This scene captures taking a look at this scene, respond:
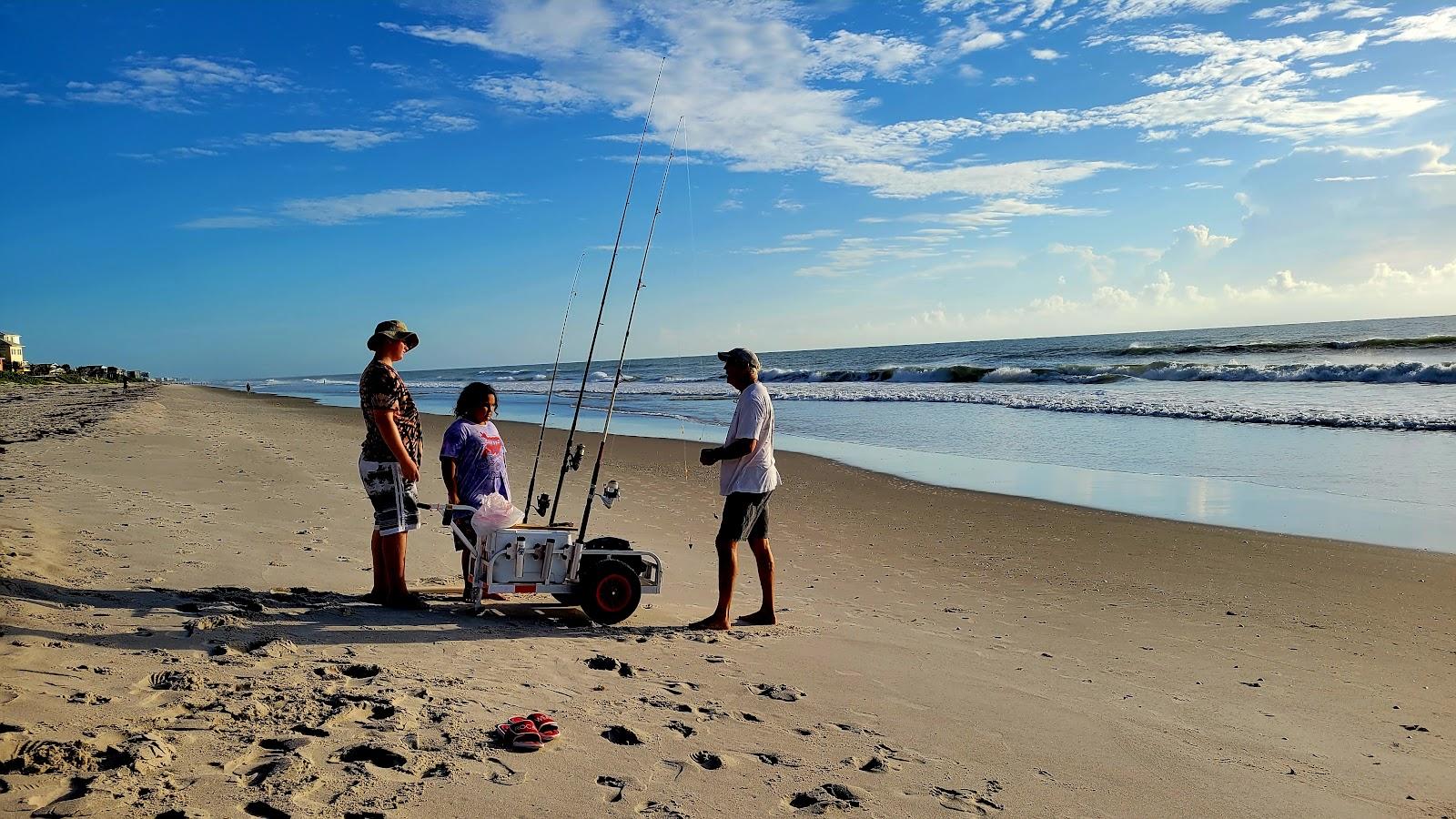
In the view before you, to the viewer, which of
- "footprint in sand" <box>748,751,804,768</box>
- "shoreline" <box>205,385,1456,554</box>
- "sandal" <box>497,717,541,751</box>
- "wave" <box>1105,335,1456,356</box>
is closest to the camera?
"sandal" <box>497,717,541,751</box>

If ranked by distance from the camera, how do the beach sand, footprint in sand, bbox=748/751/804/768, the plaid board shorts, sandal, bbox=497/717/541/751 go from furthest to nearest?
1. the plaid board shorts
2. footprint in sand, bbox=748/751/804/768
3. sandal, bbox=497/717/541/751
4. the beach sand

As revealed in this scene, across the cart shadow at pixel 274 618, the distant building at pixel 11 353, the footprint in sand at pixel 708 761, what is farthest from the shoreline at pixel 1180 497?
the distant building at pixel 11 353

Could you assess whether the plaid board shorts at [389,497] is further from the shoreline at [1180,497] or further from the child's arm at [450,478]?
the shoreline at [1180,497]

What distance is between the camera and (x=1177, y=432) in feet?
52.5

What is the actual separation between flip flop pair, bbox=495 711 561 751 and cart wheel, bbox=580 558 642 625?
5.06 ft

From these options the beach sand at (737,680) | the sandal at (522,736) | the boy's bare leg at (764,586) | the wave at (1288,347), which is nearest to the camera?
the beach sand at (737,680)

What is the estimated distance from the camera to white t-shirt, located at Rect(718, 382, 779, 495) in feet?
16.4

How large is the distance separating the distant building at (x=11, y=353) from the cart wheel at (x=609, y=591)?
2121 inches

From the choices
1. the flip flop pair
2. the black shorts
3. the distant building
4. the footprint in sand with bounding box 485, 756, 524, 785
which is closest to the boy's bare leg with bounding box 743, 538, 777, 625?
the black shorts

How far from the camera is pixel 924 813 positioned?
9.52 ft

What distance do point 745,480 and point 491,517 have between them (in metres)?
1.40

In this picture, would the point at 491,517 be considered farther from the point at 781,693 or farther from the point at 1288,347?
the point at 1288,347

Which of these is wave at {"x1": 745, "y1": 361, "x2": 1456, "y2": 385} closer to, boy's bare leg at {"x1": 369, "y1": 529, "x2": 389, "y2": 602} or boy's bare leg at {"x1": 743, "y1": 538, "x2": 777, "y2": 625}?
boy's bare leg at {"x1": 743, "y1": 538, "x2": 777, "y2": 625}

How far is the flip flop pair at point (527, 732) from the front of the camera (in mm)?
3070
